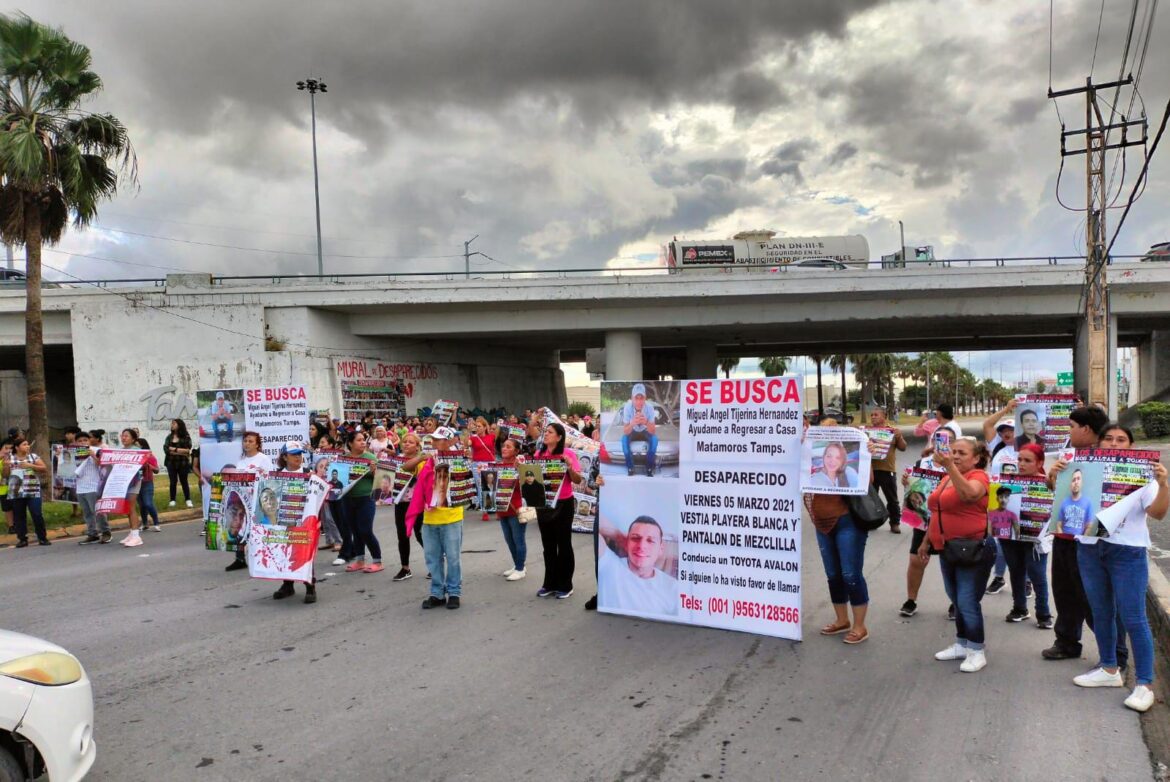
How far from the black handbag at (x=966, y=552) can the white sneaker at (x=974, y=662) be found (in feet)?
2.11

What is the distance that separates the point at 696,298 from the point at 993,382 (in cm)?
13438

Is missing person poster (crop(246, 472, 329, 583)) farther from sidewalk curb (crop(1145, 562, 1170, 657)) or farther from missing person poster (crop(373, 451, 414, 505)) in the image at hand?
→ sidewalk curb (crop(1145, 562, 1170, 657))

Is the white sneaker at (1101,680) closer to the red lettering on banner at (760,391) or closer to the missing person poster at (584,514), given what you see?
the red lettering on banner at (760,391)

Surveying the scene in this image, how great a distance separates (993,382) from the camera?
142250mm

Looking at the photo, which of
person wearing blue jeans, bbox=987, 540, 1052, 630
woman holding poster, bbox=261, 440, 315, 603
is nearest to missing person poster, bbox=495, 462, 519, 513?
woman holding poster, bbox=261, 440, 315, 603

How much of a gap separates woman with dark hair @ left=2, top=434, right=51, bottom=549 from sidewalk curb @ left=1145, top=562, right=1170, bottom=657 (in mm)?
14313

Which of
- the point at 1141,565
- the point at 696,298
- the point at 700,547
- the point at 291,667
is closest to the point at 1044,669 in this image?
the point at 1141,565

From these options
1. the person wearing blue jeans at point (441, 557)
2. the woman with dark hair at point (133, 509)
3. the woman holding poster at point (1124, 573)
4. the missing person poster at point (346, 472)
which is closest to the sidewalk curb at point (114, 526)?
the woman with dark hair at point (133, 509)

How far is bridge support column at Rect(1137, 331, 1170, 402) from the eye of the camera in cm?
3806

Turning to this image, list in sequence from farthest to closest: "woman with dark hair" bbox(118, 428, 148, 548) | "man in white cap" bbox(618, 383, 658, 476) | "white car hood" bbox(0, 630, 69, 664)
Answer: "woman with dark hair" bbox(118, 428, 148, 548) → "man in white cap" bbox(618, 383, 658, 476) → "white car hood" bbox(0, 630, 69, 664)

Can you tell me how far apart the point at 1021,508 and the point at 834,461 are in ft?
5.44

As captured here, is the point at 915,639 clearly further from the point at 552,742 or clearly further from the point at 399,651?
the point at 399,651

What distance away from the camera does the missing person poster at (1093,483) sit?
4.65m

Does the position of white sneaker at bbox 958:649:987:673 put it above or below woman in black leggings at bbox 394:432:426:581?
below
